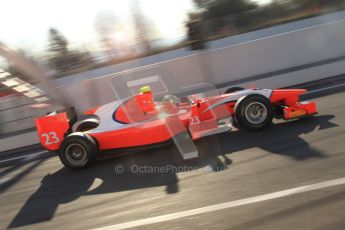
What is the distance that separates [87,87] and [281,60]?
200 inches

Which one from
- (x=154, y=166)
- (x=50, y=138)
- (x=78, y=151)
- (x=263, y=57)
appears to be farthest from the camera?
(x=263, y=57)

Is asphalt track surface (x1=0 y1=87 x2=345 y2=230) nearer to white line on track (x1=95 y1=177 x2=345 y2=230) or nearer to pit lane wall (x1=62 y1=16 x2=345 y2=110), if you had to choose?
white line on track (x1=95 y1=177 x2=345 y2=230)

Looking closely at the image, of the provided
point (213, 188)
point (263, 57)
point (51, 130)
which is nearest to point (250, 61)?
point (263, 57)

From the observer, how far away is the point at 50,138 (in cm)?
689

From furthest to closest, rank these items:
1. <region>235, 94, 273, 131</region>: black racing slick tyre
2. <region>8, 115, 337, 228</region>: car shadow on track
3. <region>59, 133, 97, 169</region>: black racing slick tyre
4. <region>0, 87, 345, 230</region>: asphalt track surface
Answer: <region>59, 133, 97, 169</region>: black racing slick tyre → <region>235, 94, 273, 131</region>: black racing slick tyre → <region>8, 115, 337, 228</region>: car shadow on track → <region>0, 87, 345, 230</region>: asphalt track surface

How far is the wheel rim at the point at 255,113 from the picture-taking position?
21.0 ft

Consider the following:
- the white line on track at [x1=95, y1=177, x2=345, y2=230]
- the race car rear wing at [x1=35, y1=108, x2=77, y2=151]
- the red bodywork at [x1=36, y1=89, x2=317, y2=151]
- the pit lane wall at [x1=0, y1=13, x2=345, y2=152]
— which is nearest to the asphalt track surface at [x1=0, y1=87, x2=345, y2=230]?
the white line on track at [x1=95, y1=177, x2=345, y2=230]

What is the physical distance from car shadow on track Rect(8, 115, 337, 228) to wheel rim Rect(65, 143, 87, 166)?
150 millimetres

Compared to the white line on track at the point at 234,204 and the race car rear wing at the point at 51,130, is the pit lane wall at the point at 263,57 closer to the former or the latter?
the race car rear wing at the point at 51,130

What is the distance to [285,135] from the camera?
608 cm

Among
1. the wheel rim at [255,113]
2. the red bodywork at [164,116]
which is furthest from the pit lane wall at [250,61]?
the wheel rim at [255,113]

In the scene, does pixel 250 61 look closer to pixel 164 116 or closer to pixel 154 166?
pixel 164 116

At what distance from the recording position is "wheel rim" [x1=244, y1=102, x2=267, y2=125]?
6.39 metres

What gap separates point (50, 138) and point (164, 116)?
74.1 inches
